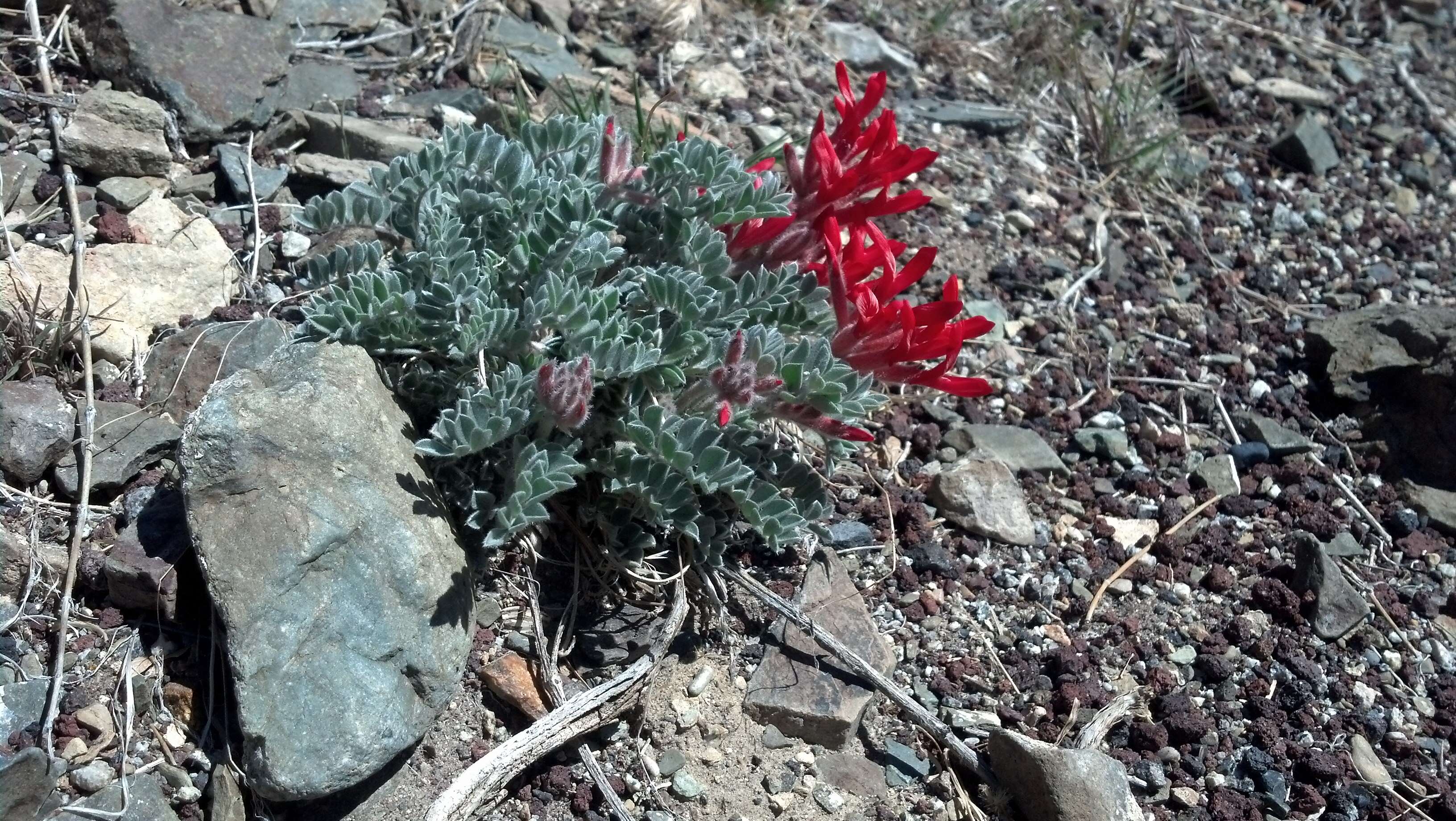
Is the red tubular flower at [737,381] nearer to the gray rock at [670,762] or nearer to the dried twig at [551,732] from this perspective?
the dried twig at [551,732]

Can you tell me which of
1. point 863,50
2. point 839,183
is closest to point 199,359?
point 839,183

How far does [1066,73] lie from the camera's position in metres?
5.32

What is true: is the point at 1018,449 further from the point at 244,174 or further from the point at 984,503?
the point at 244,174

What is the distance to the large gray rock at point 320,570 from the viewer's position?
2361 mm

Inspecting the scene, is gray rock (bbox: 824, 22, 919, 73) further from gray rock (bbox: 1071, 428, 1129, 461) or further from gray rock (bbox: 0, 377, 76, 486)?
gray rock (bbox: 0, 377, 76, 486)

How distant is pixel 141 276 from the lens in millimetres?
3170

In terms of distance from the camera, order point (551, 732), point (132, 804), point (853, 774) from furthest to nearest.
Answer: point (853, 774)
point (551, 732)
point (132, 804)

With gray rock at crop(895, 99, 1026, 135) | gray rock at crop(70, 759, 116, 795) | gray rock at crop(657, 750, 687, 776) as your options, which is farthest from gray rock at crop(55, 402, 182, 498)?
gray rock at crop(895, 99, 1026, 135)

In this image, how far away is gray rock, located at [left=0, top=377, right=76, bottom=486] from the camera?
2688mm

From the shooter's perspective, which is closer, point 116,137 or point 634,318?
point 634,318

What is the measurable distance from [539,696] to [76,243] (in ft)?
5.39

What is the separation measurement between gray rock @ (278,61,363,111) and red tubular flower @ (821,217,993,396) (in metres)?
1.94

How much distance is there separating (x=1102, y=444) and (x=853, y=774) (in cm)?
154

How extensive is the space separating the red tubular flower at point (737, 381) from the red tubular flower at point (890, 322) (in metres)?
0.23
